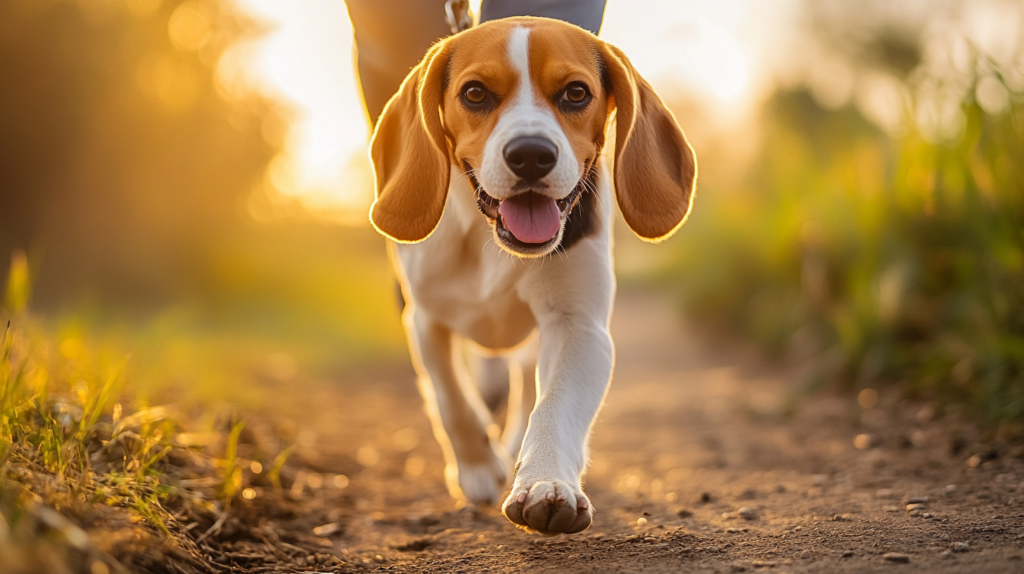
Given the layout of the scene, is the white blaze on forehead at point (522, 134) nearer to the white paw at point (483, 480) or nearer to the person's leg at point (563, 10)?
the person's leg at point (563, 10)

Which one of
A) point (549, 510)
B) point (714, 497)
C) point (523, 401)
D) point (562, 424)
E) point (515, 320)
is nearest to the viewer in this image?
point (549, 510)

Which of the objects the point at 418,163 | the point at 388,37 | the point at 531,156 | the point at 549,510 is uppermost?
the point at 388,37

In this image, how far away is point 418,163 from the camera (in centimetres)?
269

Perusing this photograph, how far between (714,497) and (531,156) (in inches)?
54.5

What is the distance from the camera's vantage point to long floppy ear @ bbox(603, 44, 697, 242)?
265 cm

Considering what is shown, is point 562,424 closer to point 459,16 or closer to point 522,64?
point 522,64

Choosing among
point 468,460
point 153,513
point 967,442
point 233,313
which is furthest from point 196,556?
point 233,313

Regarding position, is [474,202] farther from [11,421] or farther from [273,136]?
[273,136]

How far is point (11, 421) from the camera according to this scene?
206cm

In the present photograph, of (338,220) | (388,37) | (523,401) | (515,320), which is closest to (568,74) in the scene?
(515,320)

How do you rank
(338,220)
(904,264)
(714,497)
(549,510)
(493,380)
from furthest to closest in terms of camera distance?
1. (338,220)
2. (904,264)
3. (493,380)
4. (714,497)
5. (549,510)

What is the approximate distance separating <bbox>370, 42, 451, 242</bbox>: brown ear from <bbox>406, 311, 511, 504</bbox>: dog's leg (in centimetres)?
54

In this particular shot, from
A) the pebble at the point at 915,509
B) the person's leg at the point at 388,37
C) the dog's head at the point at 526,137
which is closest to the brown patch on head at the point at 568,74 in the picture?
the dog's head at the point at 526,137

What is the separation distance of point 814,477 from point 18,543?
2.65m
